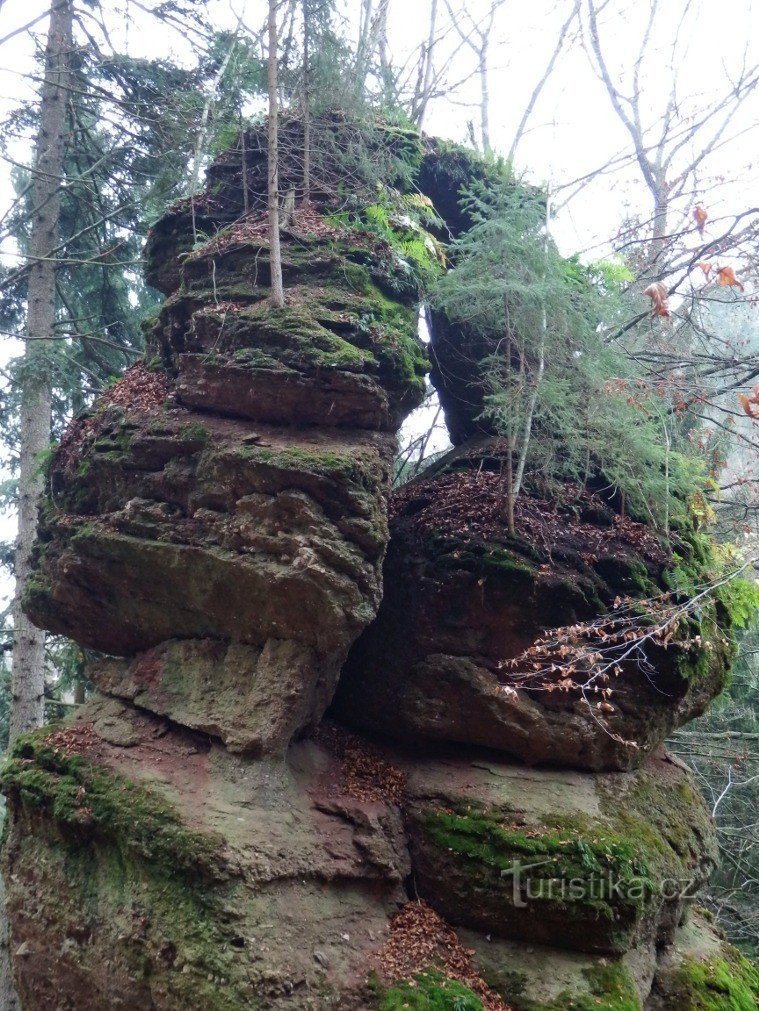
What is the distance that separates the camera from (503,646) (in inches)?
247

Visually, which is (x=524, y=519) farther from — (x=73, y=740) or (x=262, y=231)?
(x=73, y=740)

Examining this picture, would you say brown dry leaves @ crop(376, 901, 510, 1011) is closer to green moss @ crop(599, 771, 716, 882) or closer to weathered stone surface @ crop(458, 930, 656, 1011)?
weathered stone surface @ crop(458, 930, 656, 1011)

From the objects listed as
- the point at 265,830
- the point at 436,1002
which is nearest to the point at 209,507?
Result: the point at 265,830

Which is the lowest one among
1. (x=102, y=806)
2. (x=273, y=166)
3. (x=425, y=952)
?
(x=425, y=952)

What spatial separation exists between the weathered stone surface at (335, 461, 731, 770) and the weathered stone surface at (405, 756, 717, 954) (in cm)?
29

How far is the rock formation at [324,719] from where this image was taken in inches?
200

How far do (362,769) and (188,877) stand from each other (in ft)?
5.75

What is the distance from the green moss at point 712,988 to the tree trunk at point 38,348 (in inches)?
277

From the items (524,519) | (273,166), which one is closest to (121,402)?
Answer: (273,166)

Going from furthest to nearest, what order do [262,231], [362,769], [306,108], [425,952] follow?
[306,108], [262,231], [362,769], [425,952]

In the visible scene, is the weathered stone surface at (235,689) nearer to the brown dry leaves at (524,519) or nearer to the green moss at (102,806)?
the green moss at (102,806)

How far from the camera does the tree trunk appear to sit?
861 cm

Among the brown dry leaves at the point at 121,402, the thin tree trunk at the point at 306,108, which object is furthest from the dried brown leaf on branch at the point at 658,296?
the thin tree trunk at the point at 306,108

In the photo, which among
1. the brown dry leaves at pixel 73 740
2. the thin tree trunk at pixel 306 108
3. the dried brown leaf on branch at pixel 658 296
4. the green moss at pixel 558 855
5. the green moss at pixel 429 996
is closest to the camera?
the dried brown leaf on branch at pixel 658 296
